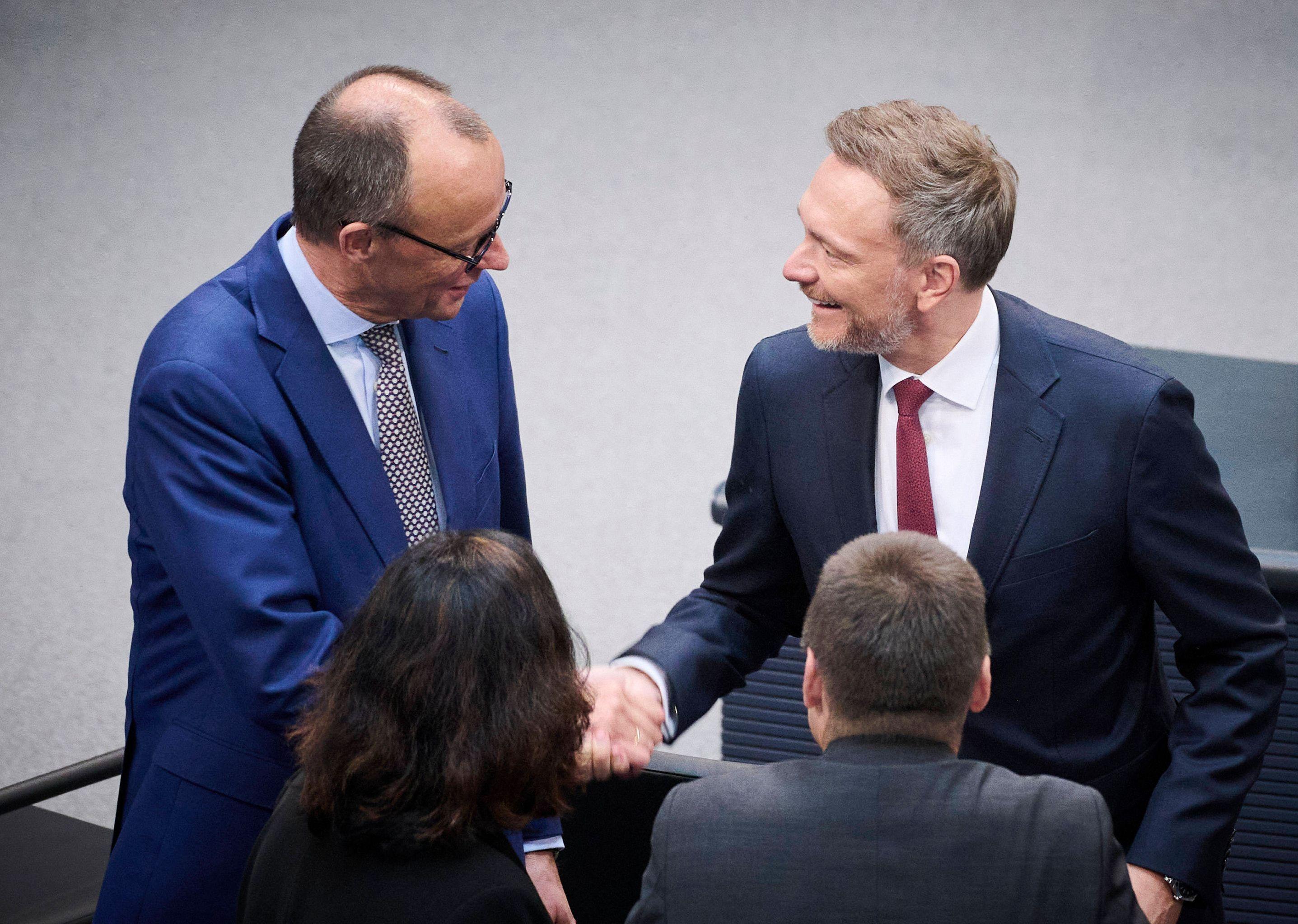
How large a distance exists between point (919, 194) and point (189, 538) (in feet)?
3.35

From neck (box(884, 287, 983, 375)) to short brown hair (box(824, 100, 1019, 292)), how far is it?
25 millimetres

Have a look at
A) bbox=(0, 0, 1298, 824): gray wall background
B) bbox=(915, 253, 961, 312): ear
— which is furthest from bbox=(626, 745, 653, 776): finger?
bbox=(0, 0, 1298, 824): gray wall background

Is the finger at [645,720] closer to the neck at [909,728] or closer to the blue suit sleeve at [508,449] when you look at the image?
the blue suit sleeve at [508,449]

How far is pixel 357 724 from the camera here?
144cm

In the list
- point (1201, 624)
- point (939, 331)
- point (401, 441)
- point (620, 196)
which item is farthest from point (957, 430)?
point (620, 196)

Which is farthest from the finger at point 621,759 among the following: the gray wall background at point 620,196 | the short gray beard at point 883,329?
the gray wall background at point 620,196

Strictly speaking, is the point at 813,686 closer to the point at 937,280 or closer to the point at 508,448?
the point at 937,280

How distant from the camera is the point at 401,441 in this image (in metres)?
1.93

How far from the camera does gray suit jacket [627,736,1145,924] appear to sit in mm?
1314

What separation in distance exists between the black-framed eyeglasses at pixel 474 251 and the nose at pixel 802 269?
0.39 metres

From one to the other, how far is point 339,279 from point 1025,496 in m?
0.96

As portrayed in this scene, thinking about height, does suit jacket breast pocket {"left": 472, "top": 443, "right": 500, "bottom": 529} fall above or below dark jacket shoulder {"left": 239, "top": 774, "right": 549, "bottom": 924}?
above

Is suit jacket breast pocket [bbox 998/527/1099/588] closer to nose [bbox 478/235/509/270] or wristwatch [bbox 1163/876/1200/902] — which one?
wristwatch [bbox 1163/876/1200/902]

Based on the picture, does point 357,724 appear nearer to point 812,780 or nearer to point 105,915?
point 812,780
